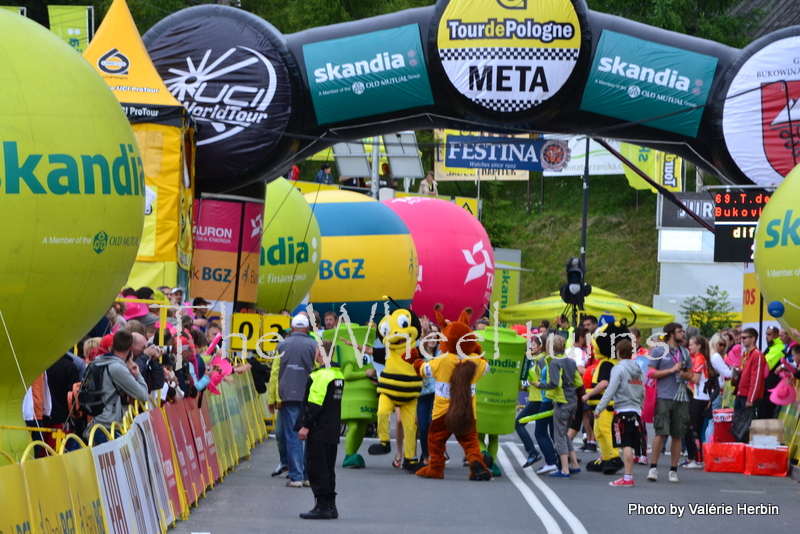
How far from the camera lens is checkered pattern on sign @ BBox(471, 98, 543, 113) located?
17359mm

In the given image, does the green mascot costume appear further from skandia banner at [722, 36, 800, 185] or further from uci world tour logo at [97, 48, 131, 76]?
skandia banner at [722, 36, 800, 185]

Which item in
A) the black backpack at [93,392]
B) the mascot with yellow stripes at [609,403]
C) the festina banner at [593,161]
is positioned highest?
the festina banner at [593,161]

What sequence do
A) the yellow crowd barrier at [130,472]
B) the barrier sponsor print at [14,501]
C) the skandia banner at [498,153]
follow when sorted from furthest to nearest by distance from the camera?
the skandia banner at [498,153] → the yellow crowd barrier at [130,472] → the barrier sponsor print at [14,501]

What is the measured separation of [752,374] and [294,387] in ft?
21.9

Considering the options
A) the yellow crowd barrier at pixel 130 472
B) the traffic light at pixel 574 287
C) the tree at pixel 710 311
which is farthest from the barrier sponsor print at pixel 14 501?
the tree at pixel 710 311

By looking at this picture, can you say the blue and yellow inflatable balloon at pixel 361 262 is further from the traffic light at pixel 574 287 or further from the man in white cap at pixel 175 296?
the man in white cap at pixel 175 296

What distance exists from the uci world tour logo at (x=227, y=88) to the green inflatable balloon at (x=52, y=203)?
8.29 meters

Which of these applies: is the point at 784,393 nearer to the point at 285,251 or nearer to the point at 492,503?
the point at 492,503

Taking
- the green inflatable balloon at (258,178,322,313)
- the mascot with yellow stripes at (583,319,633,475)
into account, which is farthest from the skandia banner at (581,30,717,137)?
the green inflatable balloon at (258,178,322,313)

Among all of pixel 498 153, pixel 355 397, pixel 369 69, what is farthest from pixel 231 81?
pixel 498 153

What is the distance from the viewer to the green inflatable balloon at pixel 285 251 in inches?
911

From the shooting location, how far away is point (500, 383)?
14703 millimetres

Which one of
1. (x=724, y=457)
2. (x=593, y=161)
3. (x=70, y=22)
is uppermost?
(x=70, y=22)

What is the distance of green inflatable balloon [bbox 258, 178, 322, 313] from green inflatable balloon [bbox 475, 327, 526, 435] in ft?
28.6
